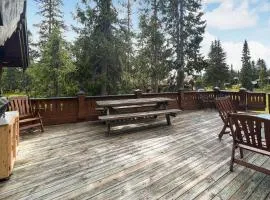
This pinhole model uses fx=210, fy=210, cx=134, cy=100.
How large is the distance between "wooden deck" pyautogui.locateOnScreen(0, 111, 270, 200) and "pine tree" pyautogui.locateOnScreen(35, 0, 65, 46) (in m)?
18.8

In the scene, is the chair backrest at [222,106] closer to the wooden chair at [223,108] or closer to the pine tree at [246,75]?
the wooden chair at [223,108]

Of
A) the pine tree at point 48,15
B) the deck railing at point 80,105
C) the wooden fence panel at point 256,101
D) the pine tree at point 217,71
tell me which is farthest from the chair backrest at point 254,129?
→ the pine tree at point 217,71

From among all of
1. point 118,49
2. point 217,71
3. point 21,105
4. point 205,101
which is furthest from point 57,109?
point 217,71

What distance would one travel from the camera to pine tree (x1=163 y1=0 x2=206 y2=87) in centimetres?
1652

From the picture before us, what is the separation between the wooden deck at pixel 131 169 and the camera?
106 inches

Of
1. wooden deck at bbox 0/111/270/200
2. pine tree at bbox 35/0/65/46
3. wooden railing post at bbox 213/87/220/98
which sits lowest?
wooden deck at bbox 0/111/270/200

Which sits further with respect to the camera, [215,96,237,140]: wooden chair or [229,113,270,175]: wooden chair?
[215,96,237,140]: wooden chair

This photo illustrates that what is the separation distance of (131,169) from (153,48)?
14.7 metres

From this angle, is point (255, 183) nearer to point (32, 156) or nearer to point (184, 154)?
point (184, 154)

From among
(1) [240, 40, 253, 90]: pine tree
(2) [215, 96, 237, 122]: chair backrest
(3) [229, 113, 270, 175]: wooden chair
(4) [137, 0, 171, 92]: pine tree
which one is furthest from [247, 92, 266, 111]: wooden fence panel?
(1) [240, 40, 253, 90]: pine tree

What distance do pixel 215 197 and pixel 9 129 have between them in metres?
3.02

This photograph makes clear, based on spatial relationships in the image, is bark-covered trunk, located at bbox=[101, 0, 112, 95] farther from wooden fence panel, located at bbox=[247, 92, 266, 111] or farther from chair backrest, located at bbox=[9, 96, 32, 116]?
wooden fence panel, located at bbox=[247, 92, 266, 111]

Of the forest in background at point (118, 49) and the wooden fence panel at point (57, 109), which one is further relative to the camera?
the forest in background at point (118, 49)

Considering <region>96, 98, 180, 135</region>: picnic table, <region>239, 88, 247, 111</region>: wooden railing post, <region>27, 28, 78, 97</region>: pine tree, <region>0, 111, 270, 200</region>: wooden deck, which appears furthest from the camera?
<region>27, 28, 78, 97</region>: pine tree
